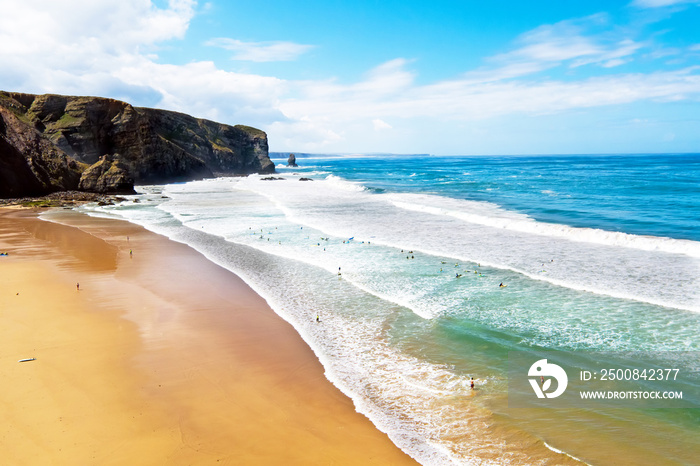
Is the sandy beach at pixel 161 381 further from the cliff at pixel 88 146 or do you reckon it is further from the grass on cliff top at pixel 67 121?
the grass on cliff top at pixel 67 121

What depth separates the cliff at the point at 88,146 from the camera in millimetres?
42531

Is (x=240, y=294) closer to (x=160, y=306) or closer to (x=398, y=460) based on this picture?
(x=160, y=306)

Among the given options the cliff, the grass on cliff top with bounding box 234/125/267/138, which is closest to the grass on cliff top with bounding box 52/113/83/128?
the cliff

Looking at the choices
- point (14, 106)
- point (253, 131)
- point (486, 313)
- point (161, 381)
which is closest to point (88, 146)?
point (14, 106)

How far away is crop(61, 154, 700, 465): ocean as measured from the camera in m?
6.62

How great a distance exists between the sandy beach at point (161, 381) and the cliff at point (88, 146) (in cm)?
3515

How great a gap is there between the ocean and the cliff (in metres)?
24.4

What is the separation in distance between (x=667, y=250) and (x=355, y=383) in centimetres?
1815

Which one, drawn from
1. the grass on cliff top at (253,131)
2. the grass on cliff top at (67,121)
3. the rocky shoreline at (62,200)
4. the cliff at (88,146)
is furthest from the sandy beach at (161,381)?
the grass on cliff top at (253,131)

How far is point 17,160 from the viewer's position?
41.1 m

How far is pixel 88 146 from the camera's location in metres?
57.8

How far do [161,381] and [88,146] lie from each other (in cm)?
6111
